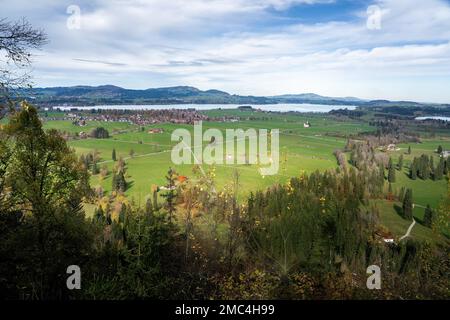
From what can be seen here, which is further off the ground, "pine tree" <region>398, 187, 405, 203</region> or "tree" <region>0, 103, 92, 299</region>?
"tree" <region>0, 103, 92, 299</region>

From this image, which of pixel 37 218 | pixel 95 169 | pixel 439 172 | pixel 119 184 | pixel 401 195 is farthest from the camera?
pixel 439 172

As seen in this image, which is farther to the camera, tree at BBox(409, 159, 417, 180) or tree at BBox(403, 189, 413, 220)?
tree at BBox(409, 159, 417, 180)

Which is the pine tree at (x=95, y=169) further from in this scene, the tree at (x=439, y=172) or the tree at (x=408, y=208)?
the tree at (x=439, y=172)

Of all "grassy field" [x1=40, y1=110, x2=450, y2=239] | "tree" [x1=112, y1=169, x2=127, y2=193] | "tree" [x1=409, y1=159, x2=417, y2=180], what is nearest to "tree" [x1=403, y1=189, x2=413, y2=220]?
"grassy field" [x1=40, y1=110, x2=450, y2=239]

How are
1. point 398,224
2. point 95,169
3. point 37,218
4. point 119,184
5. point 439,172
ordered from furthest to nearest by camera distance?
point 439,172
point 95,169
point 119,184
point 398,224
point 37,218

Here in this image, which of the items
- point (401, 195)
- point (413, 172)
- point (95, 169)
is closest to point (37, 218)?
point (95, 169)

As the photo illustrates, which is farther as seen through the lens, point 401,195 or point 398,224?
point 401,195

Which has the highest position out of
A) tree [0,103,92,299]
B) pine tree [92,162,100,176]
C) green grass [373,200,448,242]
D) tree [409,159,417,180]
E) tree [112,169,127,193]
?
tree [0,103,92,299]

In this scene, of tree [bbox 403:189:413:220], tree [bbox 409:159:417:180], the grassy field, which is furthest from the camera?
tree [bbox 409:159:417:180]

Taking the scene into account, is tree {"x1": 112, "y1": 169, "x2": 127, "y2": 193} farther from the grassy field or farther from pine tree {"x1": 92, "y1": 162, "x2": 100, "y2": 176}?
pine tree {"x1": 92, "y1": 162, "x2": 100, "y2": 176}

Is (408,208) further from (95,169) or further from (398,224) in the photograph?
(95,169)
